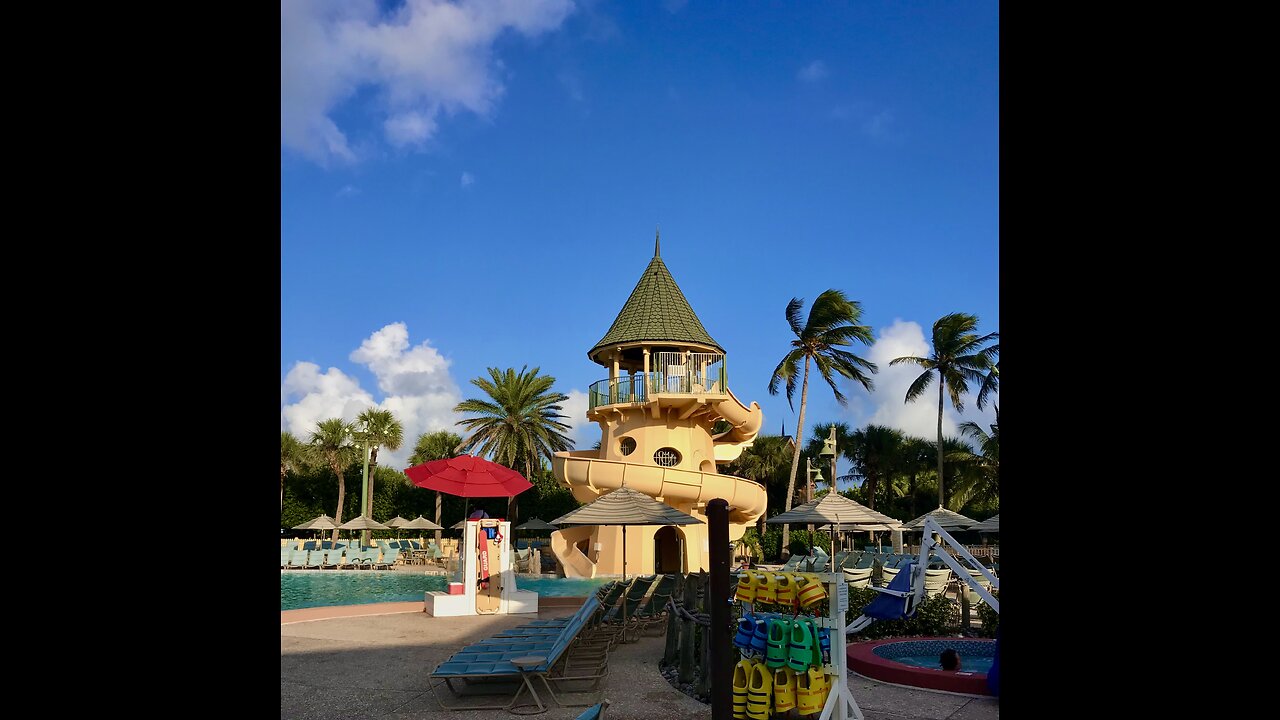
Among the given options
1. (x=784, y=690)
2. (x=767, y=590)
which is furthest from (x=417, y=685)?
(x=784, y=690)

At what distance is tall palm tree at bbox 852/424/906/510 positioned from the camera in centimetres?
4200

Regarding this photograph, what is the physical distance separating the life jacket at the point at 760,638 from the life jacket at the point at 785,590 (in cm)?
47

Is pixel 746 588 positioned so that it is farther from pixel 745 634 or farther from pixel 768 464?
pixel 768 464

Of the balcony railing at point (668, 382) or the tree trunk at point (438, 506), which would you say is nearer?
the balcony railing at point (668, 382)

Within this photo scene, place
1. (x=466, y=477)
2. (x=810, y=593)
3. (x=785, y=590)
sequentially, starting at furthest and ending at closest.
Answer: (x=466, y=477) → (x=785, y=590) → (x=810, y=593)

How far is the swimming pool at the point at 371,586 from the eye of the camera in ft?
67.4

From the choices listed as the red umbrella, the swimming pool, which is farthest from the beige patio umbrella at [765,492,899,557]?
the swimming pool

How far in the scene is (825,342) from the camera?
34.8 m

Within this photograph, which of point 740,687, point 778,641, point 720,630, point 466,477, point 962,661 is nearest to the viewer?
point 720,630

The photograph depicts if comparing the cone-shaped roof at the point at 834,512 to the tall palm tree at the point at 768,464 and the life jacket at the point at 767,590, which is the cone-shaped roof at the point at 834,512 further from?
the tall palm tree at the point at 768,464

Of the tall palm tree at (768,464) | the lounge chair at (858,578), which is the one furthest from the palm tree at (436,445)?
the lounge chair at (858,578)

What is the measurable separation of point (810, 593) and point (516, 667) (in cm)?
293
